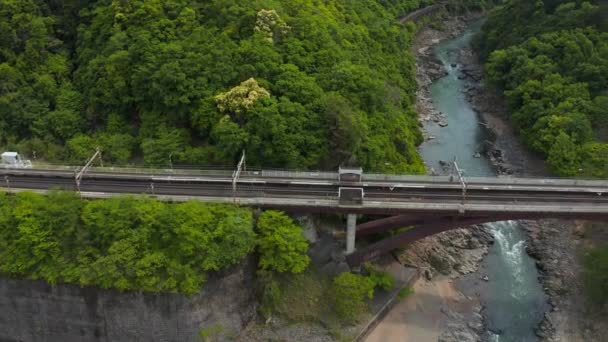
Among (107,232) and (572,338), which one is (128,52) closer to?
(107,232)

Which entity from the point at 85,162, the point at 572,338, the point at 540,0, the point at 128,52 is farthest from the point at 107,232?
the point at 540,0

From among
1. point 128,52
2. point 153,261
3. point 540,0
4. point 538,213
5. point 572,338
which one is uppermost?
point 540,0

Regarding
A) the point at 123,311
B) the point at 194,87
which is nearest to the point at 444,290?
the point at 123,311

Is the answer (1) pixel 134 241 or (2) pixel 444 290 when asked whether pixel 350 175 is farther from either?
(1) pixel 134 241

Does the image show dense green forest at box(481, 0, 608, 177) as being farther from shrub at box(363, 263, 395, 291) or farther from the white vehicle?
the white vehicle

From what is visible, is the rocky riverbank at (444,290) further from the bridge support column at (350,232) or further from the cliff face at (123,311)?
the cliff face at (123,311)
